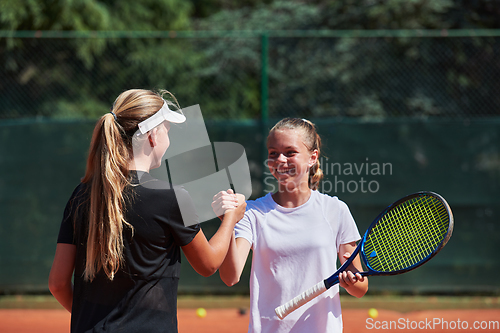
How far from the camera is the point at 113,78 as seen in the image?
8445mm


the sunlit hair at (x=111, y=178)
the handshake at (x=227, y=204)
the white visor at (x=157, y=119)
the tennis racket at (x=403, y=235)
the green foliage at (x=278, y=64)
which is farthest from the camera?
the green foliage at (x=278, y=64)

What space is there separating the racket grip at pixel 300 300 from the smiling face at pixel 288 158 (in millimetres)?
474

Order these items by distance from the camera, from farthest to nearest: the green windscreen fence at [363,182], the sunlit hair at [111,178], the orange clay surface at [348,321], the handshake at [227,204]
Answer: the green windscreen fence at [363,182], the orange clay surface at [348,321], the handshake at [227,204], the sunlit hair at [111,178]

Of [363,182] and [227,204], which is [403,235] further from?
[363,182]

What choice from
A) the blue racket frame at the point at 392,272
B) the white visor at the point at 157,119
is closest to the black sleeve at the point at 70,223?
the white visor at the point at 157,119

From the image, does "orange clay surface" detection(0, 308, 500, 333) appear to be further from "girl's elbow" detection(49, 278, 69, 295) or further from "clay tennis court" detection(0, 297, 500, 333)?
"girl's elbow" detection(49, 278, 69, 295)

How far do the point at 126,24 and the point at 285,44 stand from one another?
4.31m

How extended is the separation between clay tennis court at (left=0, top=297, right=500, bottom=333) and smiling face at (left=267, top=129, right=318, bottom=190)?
2868mm

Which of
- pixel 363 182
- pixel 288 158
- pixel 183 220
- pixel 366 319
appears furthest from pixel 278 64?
pixel 183 220

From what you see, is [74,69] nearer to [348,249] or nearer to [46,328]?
[46,328]

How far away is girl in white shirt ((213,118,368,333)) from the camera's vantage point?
6.68 feet

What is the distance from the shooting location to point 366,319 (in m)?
4.93

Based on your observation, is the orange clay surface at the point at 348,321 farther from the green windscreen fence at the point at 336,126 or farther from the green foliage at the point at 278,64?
the green foliage at the point at 278,64

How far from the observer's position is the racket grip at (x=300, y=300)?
1982 mm
